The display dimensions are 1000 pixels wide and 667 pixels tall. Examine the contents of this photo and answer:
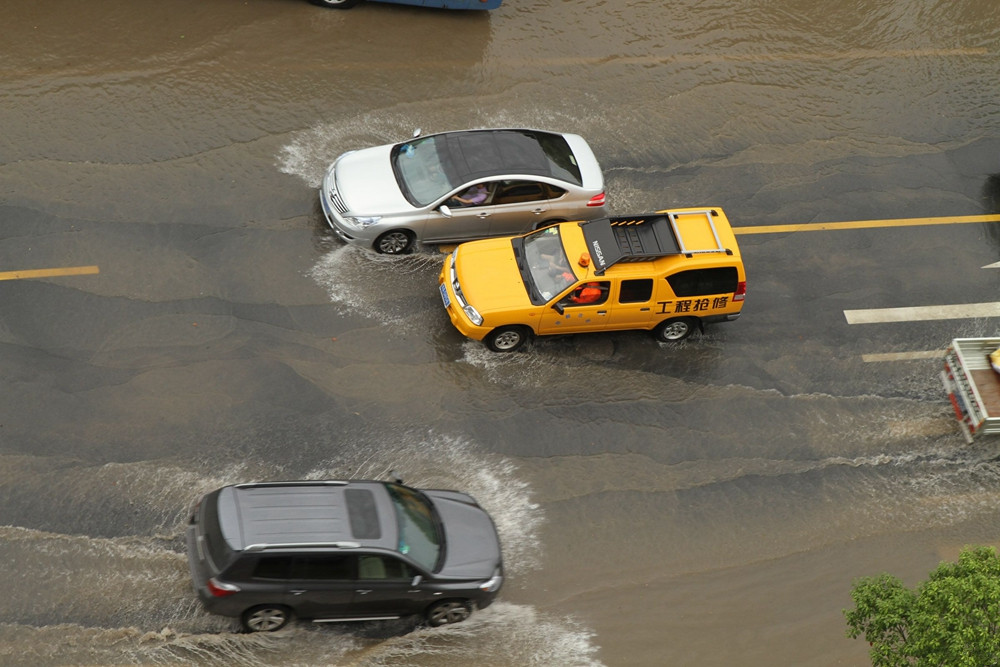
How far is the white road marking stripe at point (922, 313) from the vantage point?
53.0 ft

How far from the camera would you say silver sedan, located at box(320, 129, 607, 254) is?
15359 mm

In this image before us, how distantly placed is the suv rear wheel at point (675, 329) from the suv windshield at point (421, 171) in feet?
12.7

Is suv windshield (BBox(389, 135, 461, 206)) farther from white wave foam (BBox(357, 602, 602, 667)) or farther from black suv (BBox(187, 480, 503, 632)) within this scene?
white wave foam (BBox(357, 602, 602, 667))

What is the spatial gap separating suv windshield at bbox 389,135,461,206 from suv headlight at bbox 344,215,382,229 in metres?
0.63

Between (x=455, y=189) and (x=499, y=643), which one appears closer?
(x=499, y=643)

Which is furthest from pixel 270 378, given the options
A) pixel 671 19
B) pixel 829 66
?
pixel 829 66

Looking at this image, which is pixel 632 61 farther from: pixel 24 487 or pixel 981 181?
pixel 24 487

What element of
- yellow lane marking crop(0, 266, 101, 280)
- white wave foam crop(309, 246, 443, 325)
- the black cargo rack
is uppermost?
the black cargo rack

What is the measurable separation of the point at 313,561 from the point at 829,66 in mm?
15119

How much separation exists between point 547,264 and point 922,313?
256 inches

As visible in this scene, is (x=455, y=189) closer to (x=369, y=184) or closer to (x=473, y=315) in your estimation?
(x=369, y=184)

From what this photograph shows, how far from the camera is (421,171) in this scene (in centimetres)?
1574

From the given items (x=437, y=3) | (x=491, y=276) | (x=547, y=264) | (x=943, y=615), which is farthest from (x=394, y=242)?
(x=943, y=615)

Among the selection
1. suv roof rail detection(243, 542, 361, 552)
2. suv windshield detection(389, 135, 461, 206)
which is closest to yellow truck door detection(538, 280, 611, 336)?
suv windshield detection(389, 135, 461, 206)
